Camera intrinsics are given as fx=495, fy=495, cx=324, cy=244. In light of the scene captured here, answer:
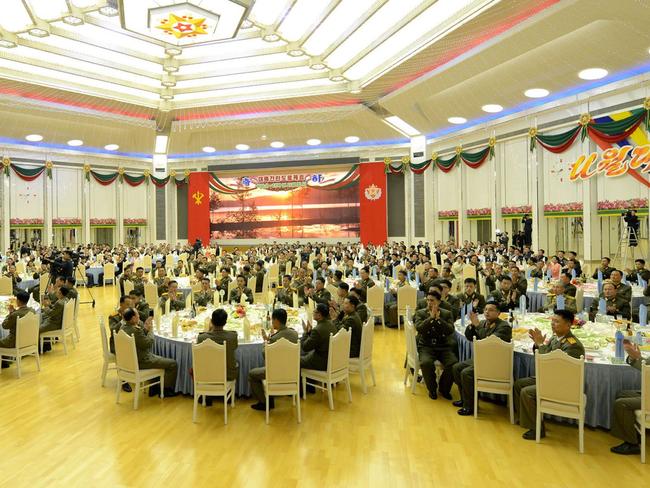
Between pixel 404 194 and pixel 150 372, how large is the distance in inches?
781

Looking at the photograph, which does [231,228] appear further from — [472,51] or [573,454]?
[573,454]

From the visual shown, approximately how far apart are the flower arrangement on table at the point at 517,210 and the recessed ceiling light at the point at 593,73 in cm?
505

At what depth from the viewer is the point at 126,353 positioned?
5824mm

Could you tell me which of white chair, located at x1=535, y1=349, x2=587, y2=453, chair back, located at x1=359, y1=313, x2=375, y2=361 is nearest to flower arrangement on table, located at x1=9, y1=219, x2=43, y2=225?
chair back, located at x1=359, y1=313, x2=375, y2=361

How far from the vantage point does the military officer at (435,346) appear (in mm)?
5980

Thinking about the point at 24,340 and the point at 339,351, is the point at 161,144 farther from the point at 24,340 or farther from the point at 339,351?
the point at 339,351

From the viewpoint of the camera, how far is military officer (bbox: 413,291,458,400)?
19.6 ft

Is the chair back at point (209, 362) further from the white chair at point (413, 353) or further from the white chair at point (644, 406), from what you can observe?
the white chair at point (644, 406)

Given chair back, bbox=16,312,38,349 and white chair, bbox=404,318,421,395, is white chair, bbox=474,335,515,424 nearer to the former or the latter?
white chair, bbox=404,318,421,395

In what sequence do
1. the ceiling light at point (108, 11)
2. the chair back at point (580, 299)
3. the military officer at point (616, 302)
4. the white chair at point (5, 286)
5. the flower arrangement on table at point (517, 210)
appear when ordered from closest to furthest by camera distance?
the military officer at point (616, 302) < the chair back at point (580, 299) < the ceiling light at point (108, 11) < the white chair at point (5, 286) < the flower arrangement on table at point (517, 210)

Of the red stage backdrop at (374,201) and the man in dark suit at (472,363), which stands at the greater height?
the red stage backdrop at (374,201)

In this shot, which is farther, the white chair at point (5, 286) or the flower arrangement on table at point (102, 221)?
the flower arrangement on table at point (102, 221)

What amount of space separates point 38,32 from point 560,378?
1350 cm

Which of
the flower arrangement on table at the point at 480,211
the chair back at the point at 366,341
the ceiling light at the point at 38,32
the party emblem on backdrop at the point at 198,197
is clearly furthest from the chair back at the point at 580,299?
the party emblem on backdrop at the point at 198,197
